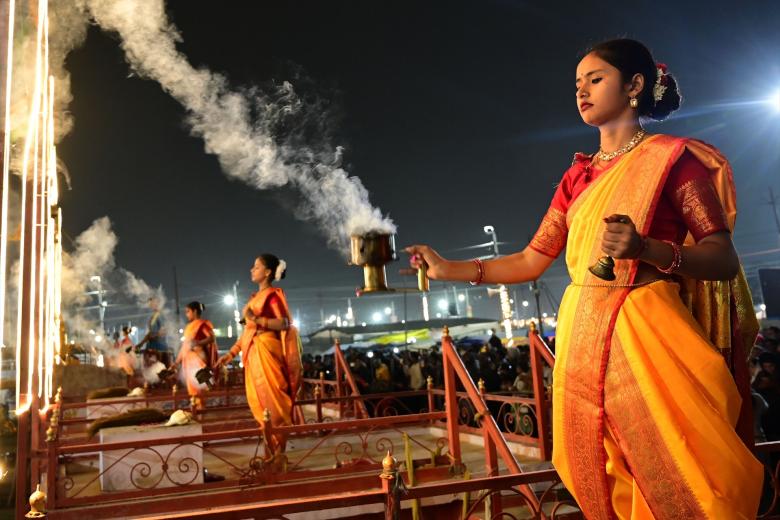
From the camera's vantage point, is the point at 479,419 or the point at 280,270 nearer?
the point at 479,419

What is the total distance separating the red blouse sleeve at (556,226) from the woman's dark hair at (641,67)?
0.44 metres

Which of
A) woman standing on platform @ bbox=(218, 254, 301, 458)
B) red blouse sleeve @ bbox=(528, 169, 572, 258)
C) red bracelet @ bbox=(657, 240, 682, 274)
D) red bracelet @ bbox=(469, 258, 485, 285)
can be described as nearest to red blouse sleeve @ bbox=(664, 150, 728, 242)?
red bracelet @ bbox=(657, 240, 682, 274)

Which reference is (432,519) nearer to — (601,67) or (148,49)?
(601,67)

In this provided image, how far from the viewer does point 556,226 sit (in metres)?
2.84

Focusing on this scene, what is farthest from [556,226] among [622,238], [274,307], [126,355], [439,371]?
[126,355]

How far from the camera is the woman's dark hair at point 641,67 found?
2.49 meters

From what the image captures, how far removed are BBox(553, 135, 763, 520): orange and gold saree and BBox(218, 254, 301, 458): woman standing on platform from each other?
5.62 m

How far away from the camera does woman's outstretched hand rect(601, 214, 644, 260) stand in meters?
1.97

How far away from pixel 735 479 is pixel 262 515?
201 cm

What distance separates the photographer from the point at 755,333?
95.7 inches

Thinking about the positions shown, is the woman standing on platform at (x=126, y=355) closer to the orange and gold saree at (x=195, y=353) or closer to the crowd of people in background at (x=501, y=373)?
the crowd of people in background at (x=501, y=373)

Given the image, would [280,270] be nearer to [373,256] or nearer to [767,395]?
[373,256]

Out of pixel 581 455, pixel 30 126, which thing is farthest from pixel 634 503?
pixel 30 126

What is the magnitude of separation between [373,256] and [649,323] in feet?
5.55
